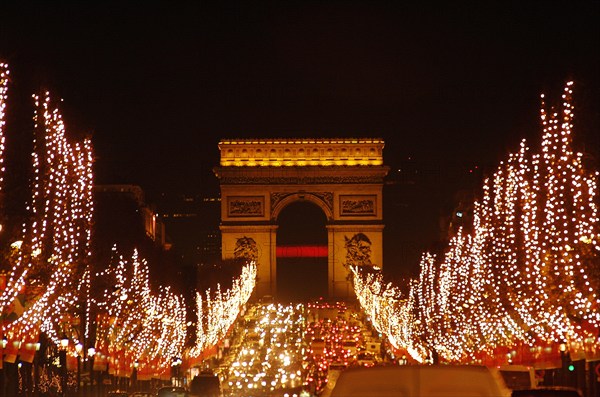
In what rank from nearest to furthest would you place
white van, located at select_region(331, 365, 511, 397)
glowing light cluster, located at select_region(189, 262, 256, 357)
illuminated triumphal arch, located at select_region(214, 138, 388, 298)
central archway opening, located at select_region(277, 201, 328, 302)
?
white van, located at select_region(331, 365, 511, 397) < glowing light cluster, located at select_region(189, 262, 256, 357) < illuminated triumphal arch, located at select_region(214, 138, 388, 298) < central archway opening, located at select_region(277, 201, 328, 302)

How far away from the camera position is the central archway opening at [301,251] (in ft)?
554

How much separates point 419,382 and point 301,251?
158709mm

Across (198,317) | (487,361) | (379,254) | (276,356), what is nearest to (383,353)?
(276,356)

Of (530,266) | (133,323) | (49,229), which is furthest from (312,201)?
(49,229)

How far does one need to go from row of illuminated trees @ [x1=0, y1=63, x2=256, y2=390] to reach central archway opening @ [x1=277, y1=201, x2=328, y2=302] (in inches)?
3838

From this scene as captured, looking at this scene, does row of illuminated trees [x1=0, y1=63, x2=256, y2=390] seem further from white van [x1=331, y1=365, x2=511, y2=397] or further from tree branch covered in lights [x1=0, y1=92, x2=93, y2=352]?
white van [x1=331, y1=365, x2=511, y2=397]

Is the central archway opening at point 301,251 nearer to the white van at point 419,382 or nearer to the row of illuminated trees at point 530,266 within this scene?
the row of illuminated trees at point 530,266

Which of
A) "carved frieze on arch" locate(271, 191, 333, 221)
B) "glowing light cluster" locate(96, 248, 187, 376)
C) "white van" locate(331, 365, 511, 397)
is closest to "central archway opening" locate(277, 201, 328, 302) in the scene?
"carved frieze on arch" locate(271, 191, 333, 221)

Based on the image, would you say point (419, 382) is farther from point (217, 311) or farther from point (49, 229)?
point (217, 311)

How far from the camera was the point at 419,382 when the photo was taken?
11117 mm

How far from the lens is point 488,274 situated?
5403 centimetres

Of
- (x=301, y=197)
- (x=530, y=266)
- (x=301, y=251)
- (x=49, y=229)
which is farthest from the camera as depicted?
(x=301, y=251)

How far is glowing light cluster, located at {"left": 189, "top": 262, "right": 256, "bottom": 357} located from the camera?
8719 centimetres

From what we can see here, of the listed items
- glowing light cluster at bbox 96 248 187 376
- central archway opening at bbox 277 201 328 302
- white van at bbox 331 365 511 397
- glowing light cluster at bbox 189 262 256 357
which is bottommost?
white van at bbox 331 365 511 397
